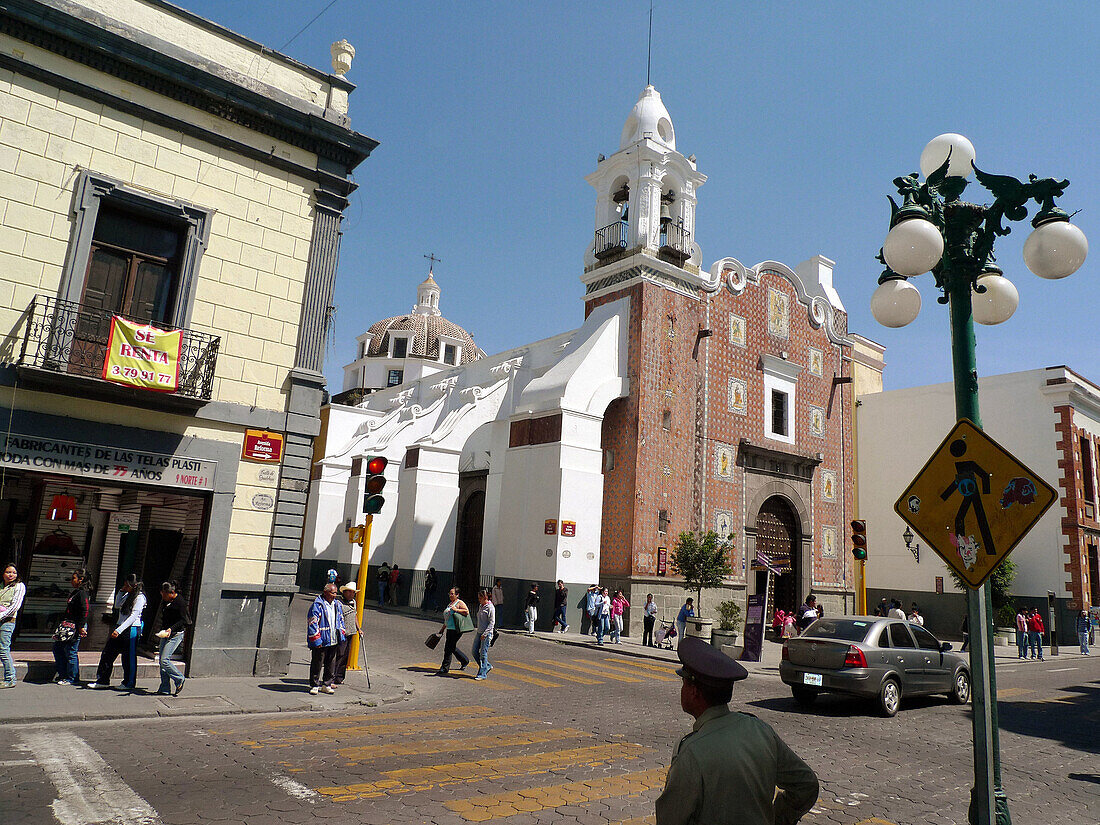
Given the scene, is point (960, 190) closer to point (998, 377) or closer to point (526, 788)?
point (526, 788)

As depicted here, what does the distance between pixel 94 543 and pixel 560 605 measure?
13191 mm

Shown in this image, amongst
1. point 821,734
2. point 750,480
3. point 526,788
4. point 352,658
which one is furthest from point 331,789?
point 750,480

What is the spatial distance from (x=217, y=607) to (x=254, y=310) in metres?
4.99

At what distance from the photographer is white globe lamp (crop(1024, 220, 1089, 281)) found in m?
6.17

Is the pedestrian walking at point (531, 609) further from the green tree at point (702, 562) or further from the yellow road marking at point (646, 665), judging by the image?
the yellow road marking at point (646, 665)

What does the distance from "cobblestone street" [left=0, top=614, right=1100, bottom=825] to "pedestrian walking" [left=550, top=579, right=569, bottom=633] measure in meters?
9.88

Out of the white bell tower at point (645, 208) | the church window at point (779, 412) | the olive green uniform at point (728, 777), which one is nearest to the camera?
the olive green uniform at point (728, 777)

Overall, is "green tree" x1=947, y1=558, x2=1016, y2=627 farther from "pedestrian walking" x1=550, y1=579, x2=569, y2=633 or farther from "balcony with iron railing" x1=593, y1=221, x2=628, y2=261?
"balcony with iron railing" x1=593, y1=221, x2=628, y2=261

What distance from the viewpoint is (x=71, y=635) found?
10430 millimetres

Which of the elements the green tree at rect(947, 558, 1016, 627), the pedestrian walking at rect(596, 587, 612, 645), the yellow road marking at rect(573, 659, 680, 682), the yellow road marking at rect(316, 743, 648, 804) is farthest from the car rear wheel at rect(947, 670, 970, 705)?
the green tree at rect(947, 558, 1016, 627)

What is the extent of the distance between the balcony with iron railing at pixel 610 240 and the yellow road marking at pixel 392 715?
62.4 ft

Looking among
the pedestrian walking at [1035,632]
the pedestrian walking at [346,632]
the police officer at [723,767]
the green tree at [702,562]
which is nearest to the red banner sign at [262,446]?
the pedestrian walking at [346,632]

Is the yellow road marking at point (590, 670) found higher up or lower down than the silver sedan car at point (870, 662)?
lower down

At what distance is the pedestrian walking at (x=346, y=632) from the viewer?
1171 centimetres
